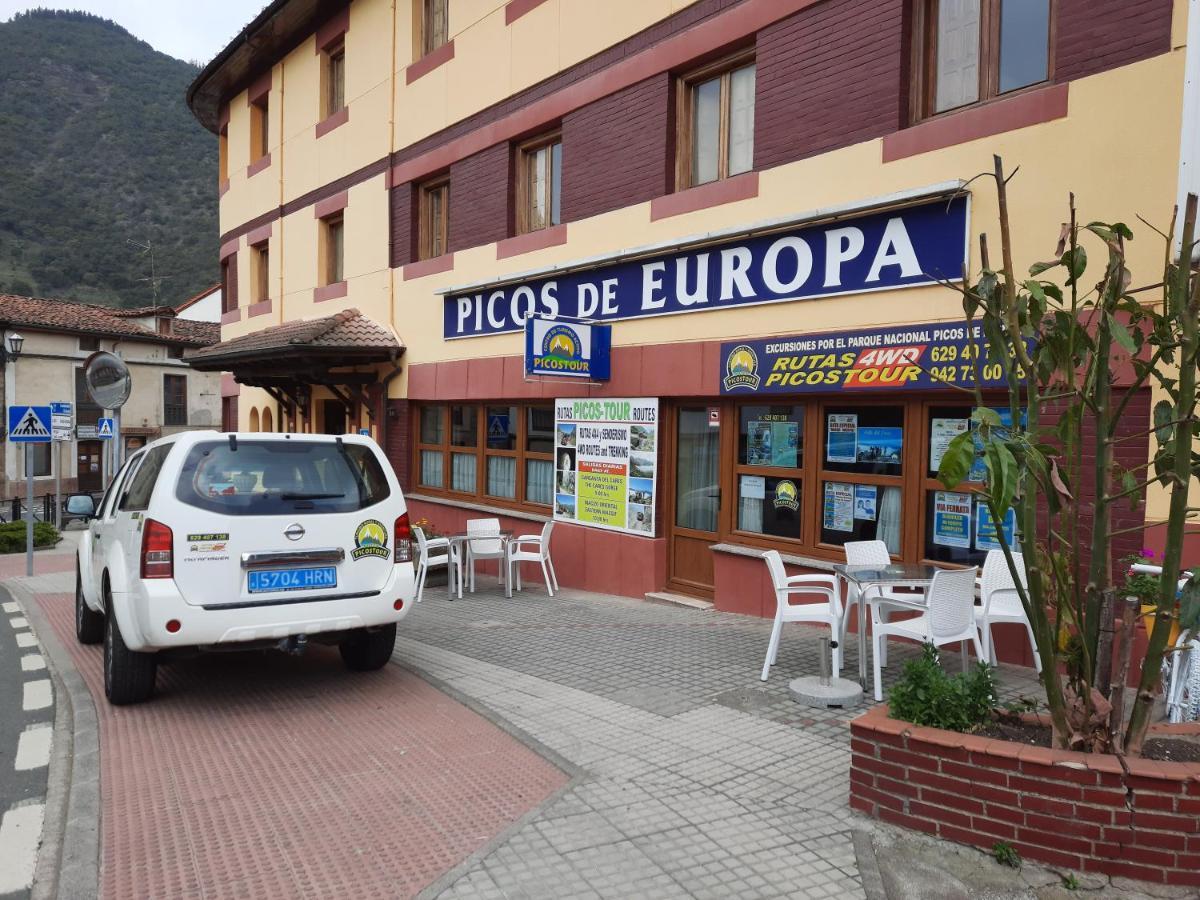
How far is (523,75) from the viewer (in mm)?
11539

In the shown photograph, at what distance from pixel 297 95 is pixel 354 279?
4739 millimetres

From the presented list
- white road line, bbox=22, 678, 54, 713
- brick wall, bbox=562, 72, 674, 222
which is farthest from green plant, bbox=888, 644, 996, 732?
brick wall, bbox=562, 72, 674, 222

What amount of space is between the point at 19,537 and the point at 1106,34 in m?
19.2

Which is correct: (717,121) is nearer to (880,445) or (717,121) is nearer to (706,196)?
(706,196)

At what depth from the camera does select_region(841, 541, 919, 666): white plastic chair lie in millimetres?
5836

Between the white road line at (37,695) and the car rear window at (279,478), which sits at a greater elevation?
the car rear window at (279,478)

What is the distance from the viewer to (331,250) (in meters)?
16.7

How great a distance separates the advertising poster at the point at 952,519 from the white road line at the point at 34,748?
6482 millimetres

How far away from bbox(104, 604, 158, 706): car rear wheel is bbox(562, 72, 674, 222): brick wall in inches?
269

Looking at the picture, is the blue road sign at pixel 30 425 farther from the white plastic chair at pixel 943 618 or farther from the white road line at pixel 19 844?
the white plastic chair at pixel 943 618

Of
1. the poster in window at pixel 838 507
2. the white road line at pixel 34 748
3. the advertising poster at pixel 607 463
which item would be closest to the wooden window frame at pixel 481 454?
the advertising poster at pixel 607 463

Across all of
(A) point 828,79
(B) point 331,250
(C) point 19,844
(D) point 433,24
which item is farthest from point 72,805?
(B) point 331,250

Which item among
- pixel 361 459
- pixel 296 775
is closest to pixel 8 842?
pixel 296 775

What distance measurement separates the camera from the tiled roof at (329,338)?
525 inches
